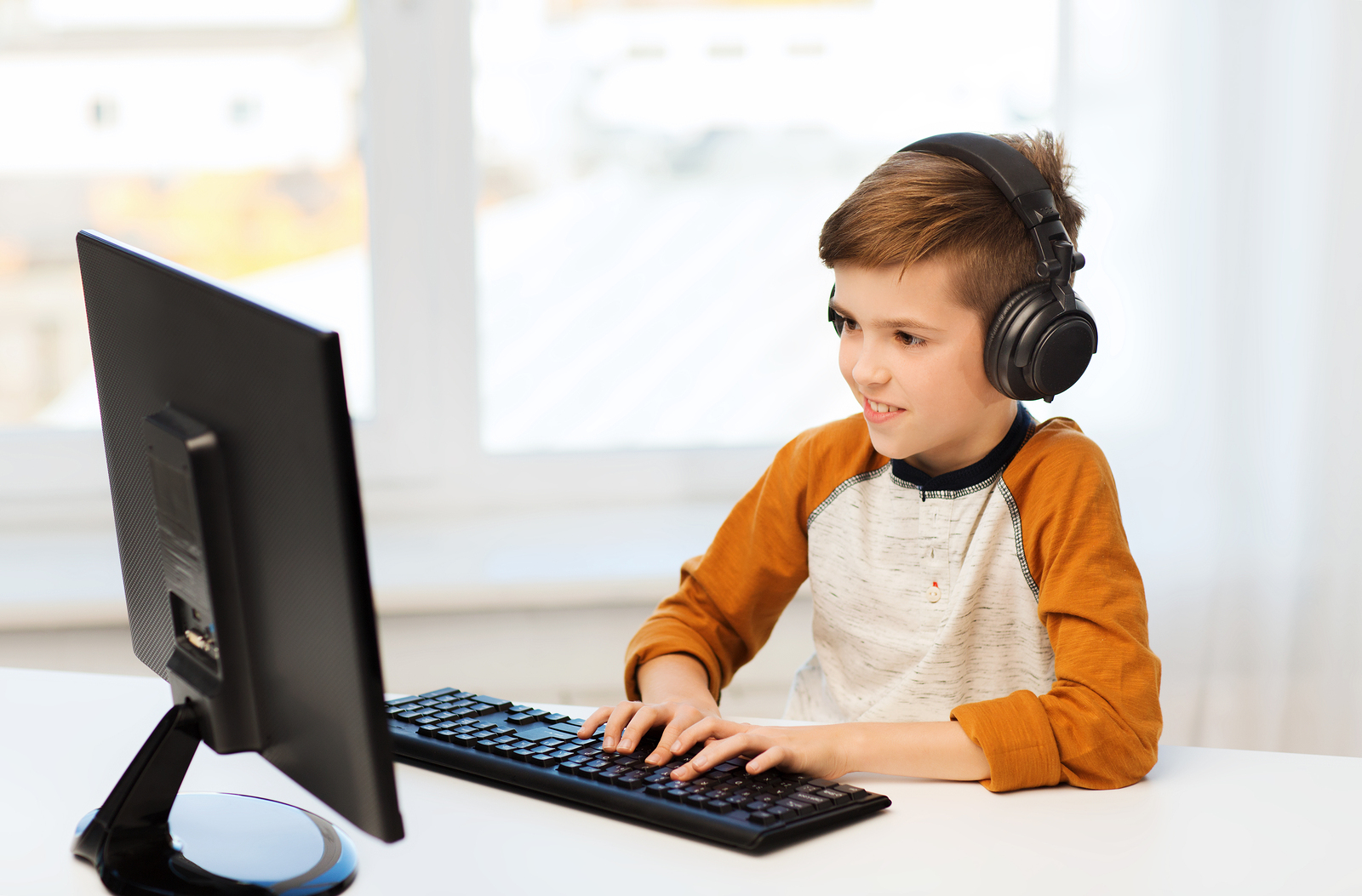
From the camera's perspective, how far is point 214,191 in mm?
1896

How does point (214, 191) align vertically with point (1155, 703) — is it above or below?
above

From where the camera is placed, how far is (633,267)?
198 cm

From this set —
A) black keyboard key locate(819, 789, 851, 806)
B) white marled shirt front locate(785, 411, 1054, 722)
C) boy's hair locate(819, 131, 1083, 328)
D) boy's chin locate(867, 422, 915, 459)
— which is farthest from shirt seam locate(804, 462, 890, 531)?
black keyboard key locate(819, 789, 851, 806)

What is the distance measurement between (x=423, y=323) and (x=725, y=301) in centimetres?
48

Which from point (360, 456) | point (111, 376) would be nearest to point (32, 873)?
point (111, 376)

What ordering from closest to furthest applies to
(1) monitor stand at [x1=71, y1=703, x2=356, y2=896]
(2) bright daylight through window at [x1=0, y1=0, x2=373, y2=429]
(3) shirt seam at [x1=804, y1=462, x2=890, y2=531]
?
(1) monitor stand at [x1=71, y1=703, x2=356, y2=896], (3) shirt seam at [x1=804, y1=462, x2=890, y2=531], (2) bright daylight through window at [x1=0, y1=0, x2=373, y2=429]

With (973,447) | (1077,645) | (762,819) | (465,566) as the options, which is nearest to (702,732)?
(762,819)

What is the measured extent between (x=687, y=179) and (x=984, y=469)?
38.5 inches

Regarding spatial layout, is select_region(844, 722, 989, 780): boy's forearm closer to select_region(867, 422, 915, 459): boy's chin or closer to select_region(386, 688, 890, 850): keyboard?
select_region(386, 688, 890, 850): keyboard

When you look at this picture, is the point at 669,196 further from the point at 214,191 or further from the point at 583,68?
the point at 214,191

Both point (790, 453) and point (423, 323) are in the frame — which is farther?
point (423, 323)

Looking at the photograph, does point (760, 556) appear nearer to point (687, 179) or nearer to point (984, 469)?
point (984, 469)

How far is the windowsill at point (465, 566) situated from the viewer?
5.43 ft

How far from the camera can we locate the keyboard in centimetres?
80
